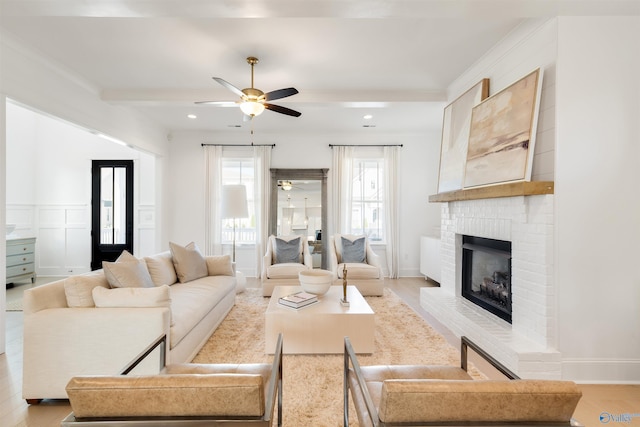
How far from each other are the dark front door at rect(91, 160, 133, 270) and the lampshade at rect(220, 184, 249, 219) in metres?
2.77

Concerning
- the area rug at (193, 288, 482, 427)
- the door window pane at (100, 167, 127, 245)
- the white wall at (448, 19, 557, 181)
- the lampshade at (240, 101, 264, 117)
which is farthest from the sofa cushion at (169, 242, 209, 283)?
the white wall at (448, 19, 557, 181)

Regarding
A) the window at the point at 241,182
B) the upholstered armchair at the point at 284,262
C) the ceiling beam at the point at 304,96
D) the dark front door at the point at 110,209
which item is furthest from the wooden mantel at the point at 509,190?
the dark front door at the point at 110,209

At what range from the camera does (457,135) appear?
3541 mm

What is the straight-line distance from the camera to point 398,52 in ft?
10.1

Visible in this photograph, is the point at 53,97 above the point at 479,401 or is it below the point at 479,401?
above

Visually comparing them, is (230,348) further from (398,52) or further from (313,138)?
(313,138)

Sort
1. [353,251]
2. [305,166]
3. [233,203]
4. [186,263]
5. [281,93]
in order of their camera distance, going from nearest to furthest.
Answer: [281,93]
[186,263]
[233,203]
[353,251]
[305,166]

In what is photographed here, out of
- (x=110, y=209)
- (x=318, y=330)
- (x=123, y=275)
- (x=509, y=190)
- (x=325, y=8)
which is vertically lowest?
(x=318, y=330)

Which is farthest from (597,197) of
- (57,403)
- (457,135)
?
(57,403)

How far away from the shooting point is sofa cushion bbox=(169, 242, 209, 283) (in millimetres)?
3598

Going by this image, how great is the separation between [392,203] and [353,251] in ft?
4.79

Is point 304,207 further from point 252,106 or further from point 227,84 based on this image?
point 227,84

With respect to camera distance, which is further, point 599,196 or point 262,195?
point 262,195

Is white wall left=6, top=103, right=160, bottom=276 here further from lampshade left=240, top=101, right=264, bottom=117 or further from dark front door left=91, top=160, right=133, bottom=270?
lampshade left=240, top=101, right=264, bottom=117
